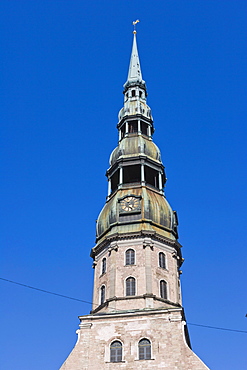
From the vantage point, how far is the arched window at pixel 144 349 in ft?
117

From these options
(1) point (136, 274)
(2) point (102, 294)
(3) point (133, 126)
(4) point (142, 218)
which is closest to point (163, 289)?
(1) point (136, 274)

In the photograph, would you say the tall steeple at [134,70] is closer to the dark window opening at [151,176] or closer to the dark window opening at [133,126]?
the dark window opening at [133,126]

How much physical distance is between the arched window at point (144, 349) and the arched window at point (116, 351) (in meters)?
1.40

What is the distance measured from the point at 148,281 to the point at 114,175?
12305 millimetres

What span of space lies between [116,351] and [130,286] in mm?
5249

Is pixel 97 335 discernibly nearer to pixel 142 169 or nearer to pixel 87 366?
pixel 87 366

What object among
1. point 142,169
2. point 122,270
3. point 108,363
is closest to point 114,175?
point 142,169

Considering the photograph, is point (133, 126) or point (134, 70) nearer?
point (133, 126)

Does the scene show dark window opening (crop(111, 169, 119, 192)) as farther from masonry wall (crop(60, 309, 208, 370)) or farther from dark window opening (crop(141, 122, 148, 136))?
masonry wall (crop(60, 309, 208, 370))

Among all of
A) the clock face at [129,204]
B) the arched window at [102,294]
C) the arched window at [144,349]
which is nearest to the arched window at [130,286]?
the arched window at [102,294]

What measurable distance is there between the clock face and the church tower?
0.02 meters

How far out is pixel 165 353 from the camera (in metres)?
35.3

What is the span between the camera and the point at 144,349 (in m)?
35.9

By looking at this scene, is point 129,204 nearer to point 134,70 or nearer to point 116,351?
point 116,351
